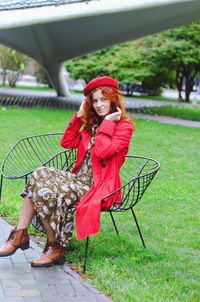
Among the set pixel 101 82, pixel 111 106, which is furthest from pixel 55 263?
pixel 101 82

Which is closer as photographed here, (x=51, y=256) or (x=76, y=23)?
(x=51, y=256)

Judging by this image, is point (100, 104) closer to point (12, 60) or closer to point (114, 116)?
point (114, 116)

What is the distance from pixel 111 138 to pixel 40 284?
4.45ft

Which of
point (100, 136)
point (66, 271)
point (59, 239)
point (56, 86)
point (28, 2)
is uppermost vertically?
point (28, 2)

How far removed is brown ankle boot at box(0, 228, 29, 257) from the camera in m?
3.66

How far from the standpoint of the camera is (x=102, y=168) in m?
3.84

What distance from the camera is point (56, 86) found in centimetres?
2270

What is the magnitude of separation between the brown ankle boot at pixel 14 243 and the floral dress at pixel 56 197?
24 centimetres

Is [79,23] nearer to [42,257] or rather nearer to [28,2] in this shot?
[28,2]

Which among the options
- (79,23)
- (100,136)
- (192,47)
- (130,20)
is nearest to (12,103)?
(79,23)

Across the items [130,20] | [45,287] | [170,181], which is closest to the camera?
[45,287]

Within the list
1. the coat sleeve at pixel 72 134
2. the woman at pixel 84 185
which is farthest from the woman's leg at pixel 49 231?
the coat sleeve at pixel 72 134

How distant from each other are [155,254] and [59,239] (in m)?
0.96

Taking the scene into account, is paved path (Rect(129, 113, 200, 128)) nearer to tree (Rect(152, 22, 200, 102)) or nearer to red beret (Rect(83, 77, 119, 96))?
tree (Rect(152, 22, 200, 102))
